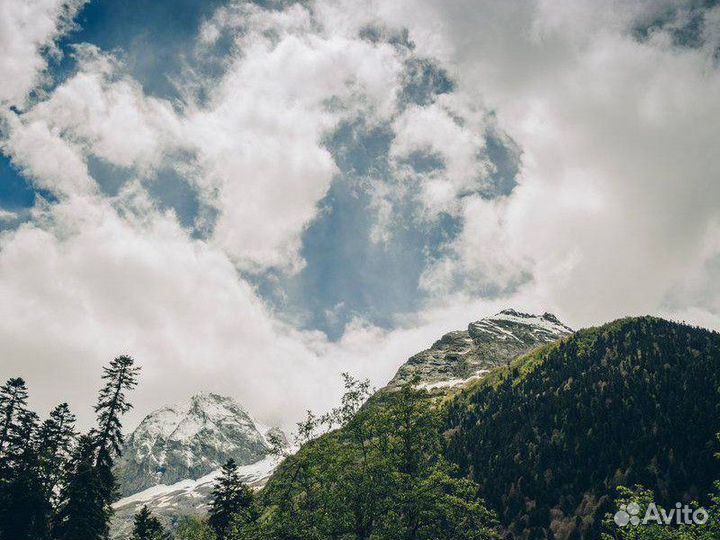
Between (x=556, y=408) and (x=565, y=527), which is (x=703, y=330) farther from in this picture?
(x=565, y=527)

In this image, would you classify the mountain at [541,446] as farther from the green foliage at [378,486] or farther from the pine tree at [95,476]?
the pine tree at [95,476]

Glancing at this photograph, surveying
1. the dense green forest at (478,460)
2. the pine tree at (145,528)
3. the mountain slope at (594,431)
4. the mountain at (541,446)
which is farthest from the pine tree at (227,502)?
the mountain slope at (594,431)

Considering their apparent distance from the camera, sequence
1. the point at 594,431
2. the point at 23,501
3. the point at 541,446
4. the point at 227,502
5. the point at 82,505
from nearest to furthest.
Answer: the point at 23,501
the point at 82,505
the point at 227,502
the point at 594,431
the point at 541,446

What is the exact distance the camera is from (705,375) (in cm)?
9794

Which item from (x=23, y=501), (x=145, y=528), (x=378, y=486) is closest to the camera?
(x=378, y=486)

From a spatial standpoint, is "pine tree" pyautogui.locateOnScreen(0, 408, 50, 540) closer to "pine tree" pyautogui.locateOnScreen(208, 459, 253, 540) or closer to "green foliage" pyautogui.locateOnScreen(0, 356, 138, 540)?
"green foliage" pyautogui.locateOnScreen(0, 356, 138, 540)

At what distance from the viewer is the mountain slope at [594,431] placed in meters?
76.9

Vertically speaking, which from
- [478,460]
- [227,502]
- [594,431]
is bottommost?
[227,502]

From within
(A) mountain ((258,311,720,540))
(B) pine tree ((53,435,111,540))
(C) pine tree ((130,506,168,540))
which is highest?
(A) mountain ((258,311,720,540))

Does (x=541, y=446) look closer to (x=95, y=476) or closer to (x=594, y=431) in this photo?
(x=594, y=431)

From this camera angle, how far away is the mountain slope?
76.9m

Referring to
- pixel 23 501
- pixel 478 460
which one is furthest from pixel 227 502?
pixel 478 460

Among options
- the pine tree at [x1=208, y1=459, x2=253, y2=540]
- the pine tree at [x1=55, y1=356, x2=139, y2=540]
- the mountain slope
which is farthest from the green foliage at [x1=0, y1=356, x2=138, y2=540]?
the mountain slope

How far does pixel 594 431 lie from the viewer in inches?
3634
